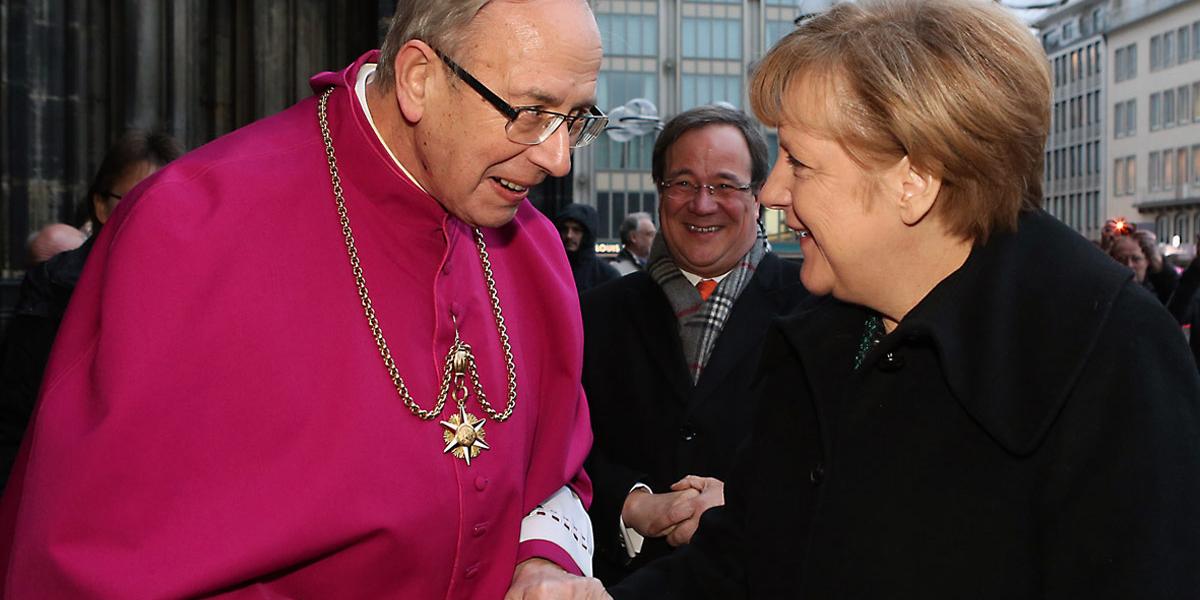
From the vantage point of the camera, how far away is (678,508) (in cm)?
318

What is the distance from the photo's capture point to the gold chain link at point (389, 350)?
224 centimetres

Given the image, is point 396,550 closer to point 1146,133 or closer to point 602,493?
point 602,493

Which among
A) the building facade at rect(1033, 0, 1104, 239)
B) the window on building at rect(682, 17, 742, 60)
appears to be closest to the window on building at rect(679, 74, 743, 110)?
the window on building at rect(682, 17, 742, 60)

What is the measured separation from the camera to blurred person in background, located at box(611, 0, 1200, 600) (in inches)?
67.6

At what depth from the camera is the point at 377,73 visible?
2395mm

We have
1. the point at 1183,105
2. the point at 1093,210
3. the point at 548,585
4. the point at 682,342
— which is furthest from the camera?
the point at 1093,210

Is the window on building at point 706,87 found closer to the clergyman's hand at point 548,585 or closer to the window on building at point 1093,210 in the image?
the window on building at point 1093,210

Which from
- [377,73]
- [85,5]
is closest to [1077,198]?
[85,5]

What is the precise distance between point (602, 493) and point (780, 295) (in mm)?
743

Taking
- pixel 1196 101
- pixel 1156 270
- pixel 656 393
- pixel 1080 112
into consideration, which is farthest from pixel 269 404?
pixel 1080 112

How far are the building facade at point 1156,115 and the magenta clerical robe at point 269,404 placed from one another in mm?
75481

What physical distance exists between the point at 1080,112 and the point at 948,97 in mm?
87468

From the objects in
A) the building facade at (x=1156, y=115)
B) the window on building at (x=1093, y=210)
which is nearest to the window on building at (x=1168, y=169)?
the building facade at (x=1156, y=115)

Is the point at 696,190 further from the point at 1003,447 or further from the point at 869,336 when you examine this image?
the point at 1003,447
